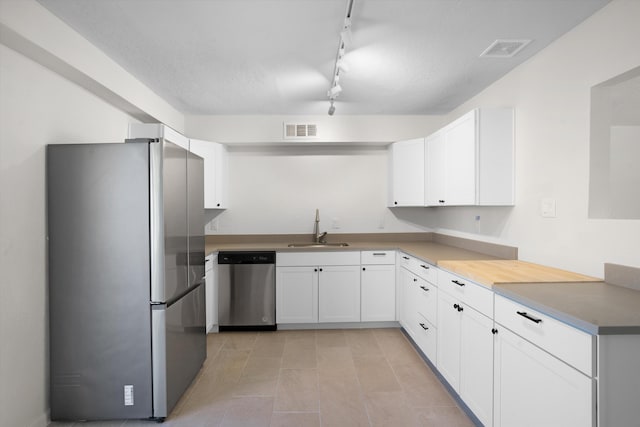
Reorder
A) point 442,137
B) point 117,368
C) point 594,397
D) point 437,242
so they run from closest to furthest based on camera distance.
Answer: point 594,397
point 117,368
point 442,137
point 437,242

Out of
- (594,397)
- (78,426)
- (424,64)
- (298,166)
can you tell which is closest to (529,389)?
(594,397)

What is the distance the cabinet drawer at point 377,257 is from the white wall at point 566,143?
1189mm

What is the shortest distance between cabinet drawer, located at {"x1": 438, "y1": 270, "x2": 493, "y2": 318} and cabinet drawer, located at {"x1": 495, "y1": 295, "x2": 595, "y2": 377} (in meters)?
0.09

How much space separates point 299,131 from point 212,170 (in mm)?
1152

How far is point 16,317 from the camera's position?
180 cm

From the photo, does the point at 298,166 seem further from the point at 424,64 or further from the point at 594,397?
the point at 594,397

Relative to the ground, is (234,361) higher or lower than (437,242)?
lower

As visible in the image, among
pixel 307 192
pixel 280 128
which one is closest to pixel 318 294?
pixel 307 192

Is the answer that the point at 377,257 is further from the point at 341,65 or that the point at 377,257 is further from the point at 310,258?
the point at 341,65

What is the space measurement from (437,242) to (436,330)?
171 centimetres

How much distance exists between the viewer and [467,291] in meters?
2.03

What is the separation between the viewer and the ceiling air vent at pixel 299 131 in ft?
12.8

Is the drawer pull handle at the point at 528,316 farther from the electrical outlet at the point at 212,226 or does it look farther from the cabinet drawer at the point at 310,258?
the electrical outlet at the point at 212,226

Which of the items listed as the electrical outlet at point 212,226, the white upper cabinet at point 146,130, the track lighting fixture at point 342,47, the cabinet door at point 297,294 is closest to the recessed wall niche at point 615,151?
the track lighting fixture at point 342,47
